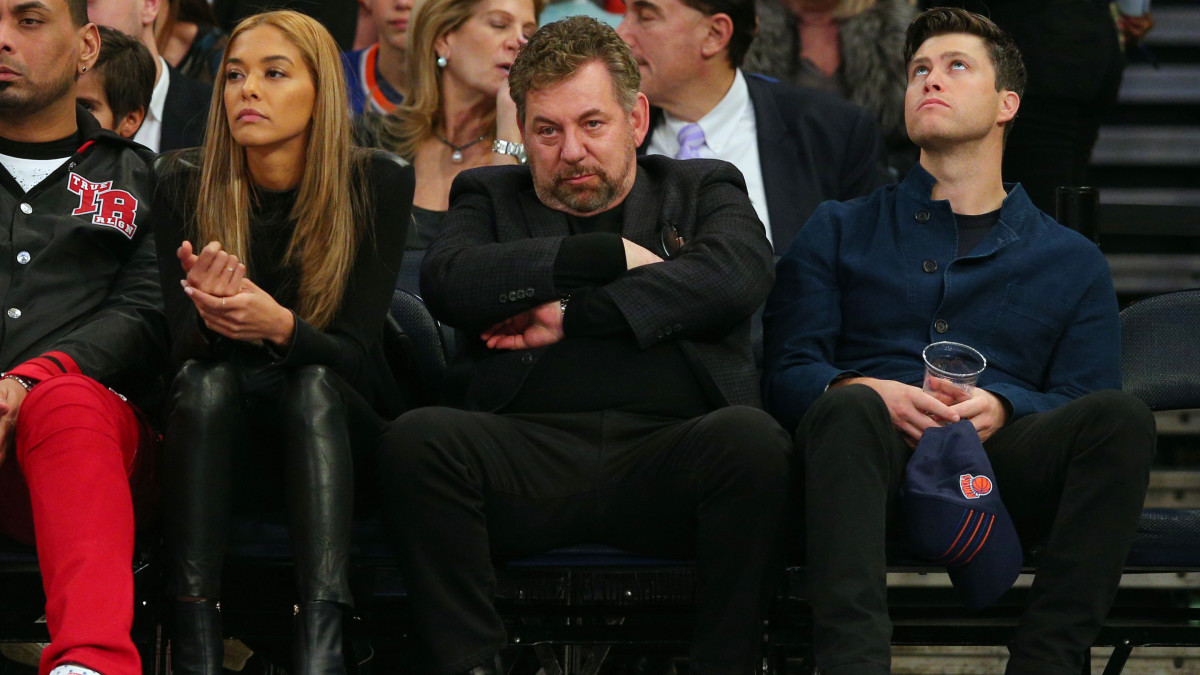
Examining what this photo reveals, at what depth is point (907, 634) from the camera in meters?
2.85

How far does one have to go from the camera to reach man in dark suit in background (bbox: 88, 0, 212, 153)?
400cm

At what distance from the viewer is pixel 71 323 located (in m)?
3.07

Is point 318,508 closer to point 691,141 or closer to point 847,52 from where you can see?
point 691,141

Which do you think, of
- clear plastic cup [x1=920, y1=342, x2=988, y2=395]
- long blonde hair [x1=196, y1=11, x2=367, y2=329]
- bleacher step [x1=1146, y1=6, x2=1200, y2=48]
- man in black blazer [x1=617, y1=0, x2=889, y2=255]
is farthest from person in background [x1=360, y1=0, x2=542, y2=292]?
bleacher step [x1=1146, y1=6, x2=1200, y2=48]

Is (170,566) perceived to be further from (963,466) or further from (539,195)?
(963,466)

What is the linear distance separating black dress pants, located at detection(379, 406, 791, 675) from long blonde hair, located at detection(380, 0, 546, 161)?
4.91ft

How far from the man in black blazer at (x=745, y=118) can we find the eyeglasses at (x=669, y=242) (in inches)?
37.6

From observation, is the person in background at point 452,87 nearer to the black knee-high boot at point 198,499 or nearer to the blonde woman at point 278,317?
the blonde woman at point 278,317

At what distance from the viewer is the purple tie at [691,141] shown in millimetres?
4184

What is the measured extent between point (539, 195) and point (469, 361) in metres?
0.37

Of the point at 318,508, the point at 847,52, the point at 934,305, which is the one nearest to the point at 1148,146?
the point at 847,52

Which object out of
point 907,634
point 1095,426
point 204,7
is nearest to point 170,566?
point 907,634

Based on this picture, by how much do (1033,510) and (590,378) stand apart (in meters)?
0.87

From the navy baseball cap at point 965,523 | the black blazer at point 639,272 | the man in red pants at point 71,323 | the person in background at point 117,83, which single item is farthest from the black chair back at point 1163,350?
the person in background at point 117,83
